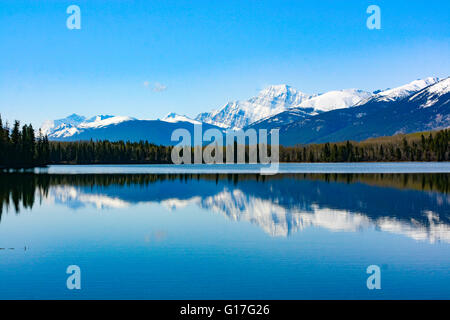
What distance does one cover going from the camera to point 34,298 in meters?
17.5

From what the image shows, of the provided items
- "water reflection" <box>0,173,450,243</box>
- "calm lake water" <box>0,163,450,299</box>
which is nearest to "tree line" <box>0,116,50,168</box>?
"water reflection" <box>0,173,450,243</box>

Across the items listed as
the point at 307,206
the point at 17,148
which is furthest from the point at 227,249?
the point at 17,148

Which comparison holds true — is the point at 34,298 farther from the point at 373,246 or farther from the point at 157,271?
the point at 373,246

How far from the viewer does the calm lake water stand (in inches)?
731

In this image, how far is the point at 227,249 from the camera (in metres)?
26.1

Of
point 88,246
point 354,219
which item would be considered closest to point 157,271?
point 88,246

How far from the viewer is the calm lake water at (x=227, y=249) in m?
18.6

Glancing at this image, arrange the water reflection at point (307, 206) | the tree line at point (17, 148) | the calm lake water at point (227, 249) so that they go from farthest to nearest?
1. the tree line at point (17, 148)
2. the water reflection at point (307, 206)
3. the calm lake water at point (227, 249)

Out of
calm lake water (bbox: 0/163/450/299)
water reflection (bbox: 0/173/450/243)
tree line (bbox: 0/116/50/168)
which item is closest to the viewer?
calm lake water (bbox: 0/163/450/299)

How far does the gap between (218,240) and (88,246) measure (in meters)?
7.41

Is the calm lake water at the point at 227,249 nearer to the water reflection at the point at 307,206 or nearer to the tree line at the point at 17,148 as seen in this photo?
the water reflection at the point at 307,206

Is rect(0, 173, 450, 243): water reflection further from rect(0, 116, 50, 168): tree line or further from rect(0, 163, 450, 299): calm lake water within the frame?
rect(0, 116, 50, 168): tree line

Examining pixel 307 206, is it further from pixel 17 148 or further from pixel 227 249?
pixel 17 148

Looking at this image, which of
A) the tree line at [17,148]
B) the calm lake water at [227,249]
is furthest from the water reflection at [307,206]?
the tree line at [17,148]
